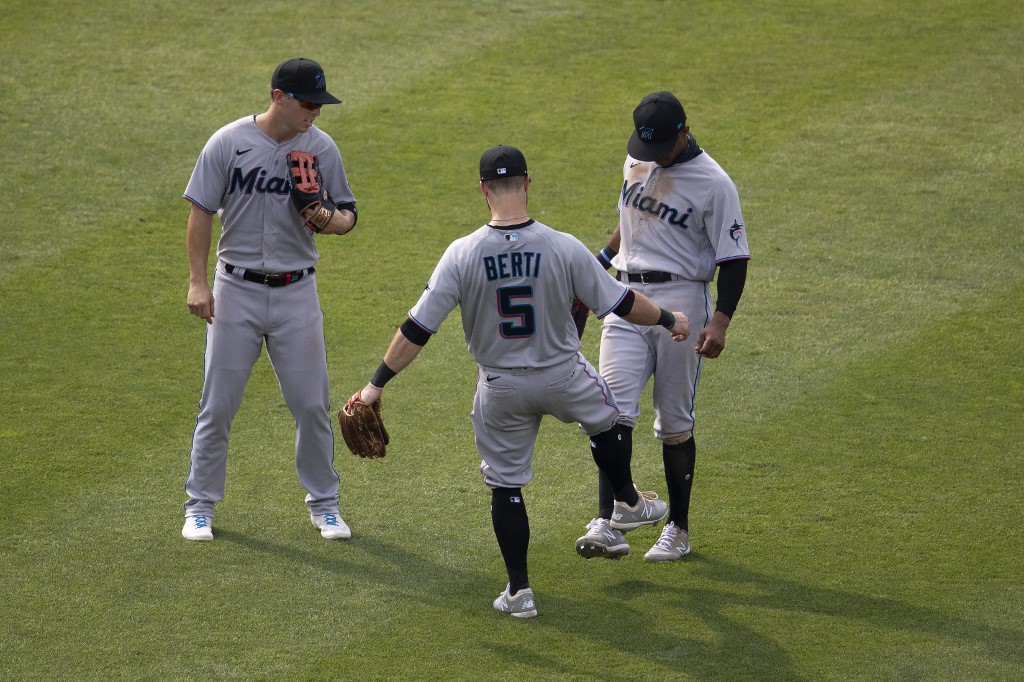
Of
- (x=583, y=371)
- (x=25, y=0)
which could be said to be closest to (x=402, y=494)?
(x=583, y=371)

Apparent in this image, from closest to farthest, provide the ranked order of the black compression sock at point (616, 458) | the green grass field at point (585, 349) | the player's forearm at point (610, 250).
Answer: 1. the green grass field at point (585, 349)
2. the black compression sock at point (616, 458)
3. the player's forearm at point (610, 250)

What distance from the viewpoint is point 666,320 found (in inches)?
191

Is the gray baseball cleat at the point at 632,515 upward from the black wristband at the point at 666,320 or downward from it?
downward

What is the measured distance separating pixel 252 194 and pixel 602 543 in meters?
1.98

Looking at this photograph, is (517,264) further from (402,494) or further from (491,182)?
(402,494)

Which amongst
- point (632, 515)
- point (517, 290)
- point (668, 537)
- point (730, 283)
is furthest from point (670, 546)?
point (517, 290)

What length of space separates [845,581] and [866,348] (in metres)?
2.50

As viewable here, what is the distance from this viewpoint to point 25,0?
12.0 metres

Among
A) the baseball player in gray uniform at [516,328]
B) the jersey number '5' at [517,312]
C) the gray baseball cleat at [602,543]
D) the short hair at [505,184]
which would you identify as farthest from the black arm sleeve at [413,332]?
the gray baseball cleat at [602,543]

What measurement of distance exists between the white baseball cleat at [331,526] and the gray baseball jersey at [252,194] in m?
1.06

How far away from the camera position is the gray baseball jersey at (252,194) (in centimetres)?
526

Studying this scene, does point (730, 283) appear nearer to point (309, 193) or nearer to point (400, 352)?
point (400, 352)

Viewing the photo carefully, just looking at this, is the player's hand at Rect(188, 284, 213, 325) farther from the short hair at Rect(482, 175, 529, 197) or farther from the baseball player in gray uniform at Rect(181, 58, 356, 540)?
the short hair at Rect(482, 175, 529, 197)

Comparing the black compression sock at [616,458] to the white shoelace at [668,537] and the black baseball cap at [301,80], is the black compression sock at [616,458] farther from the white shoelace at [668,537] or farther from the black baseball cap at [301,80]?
the black baseball cap at [301,80]
